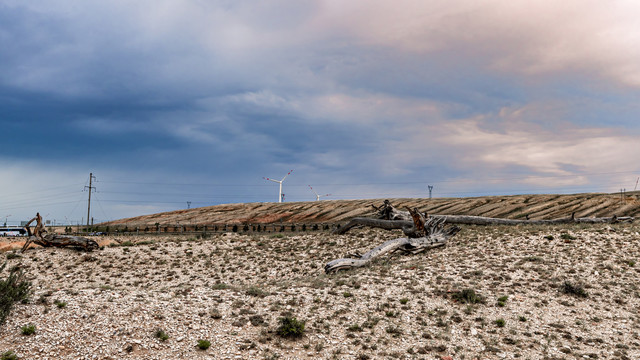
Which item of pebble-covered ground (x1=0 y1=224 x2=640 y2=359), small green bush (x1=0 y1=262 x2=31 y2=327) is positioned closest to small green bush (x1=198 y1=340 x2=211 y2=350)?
pebble-covered ground (x1=0 y1=224 x2=640 y2=359)

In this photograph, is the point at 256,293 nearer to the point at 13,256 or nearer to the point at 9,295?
the point at 9,295

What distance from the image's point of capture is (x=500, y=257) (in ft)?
71.6

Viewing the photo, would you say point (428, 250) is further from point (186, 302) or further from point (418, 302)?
point (186, 302)

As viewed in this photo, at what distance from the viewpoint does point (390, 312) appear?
14461 millimetres

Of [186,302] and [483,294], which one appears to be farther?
[483,294]

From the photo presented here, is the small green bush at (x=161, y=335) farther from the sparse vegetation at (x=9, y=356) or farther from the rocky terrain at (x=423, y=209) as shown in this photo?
the rocky terrain at (x=423, y=209)

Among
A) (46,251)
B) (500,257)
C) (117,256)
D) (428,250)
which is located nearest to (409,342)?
(500,257)

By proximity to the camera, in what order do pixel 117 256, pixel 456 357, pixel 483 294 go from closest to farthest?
1. pixel 456 357
2. pixel 483 294
3. pixel 117 256

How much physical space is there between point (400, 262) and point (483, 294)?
6.41 metres

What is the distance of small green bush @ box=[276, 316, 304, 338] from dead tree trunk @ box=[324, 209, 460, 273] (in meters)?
7.85

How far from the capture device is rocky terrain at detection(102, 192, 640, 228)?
162ft

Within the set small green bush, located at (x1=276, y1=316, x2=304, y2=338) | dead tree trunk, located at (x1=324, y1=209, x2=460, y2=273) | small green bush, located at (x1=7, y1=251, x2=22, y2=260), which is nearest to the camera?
small green bush, located at (x1=276, y1=316, x2=304, y2=338)

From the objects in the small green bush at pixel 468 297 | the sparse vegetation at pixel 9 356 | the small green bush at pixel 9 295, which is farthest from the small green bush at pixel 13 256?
the small green bush at pixel 468 297

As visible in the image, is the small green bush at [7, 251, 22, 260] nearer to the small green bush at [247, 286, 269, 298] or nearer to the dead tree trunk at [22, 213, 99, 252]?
the dead tree trunk at [22, 213, 99, 252]
